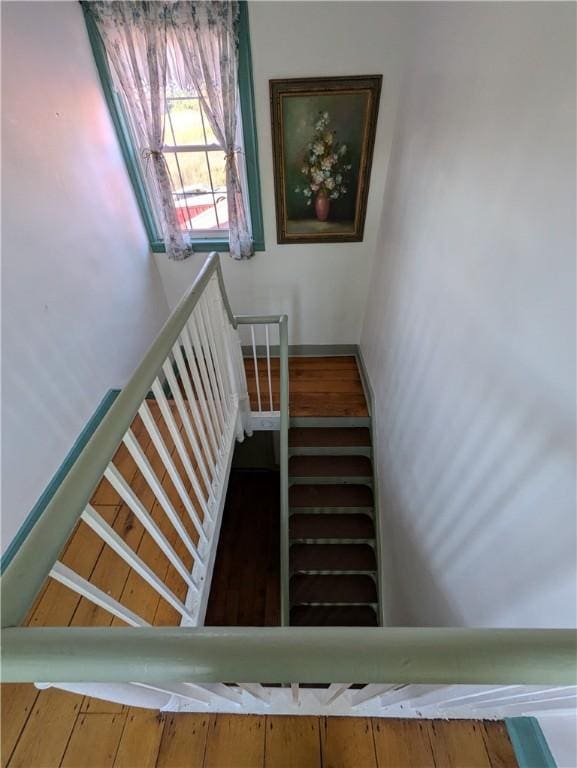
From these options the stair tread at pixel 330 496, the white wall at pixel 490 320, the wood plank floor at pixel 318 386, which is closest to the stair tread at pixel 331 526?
the stair tread at pixel 330 496

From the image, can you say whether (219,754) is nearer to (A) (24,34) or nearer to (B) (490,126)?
(B) (490,126)

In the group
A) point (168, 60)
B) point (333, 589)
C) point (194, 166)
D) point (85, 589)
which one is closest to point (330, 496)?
point (333, 589)

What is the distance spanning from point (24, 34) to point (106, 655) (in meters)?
2.49

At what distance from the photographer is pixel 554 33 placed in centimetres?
85

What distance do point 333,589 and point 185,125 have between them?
3628 millimetres

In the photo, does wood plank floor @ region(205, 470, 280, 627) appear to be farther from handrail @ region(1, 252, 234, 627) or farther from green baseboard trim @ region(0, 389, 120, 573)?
handrail @ region(1, 252, 234, 627)

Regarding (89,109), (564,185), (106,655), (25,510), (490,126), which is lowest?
(25,510)

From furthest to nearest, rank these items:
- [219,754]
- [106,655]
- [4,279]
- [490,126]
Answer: [4,279], [490,126], [219,754], [106,655]

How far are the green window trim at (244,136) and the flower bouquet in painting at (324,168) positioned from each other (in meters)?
0.38

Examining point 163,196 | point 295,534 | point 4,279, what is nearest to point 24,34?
point 163,196

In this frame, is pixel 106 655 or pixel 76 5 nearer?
pixel 106 655

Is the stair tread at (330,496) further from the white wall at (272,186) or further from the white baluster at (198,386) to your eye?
the white wall at (272,186)

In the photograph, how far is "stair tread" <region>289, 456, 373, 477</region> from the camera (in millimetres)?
2838

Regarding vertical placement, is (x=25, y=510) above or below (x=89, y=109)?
below
